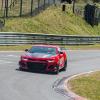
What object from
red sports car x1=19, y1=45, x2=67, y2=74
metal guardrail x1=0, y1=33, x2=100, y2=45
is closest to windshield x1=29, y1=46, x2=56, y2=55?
red sports car x1=19, y1=45, x2=67, y2=74

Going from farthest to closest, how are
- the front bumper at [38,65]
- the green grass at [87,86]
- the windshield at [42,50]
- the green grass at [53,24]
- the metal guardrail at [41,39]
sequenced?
the green grass at [53,24], the metal guardrail at [41,39], the windshield at [42,50], the front bumper at [38,65], the green grass at [87,86]

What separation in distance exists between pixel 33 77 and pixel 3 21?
24665mm

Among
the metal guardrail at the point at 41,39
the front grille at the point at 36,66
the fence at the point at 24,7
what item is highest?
the fence at the point at 24,7

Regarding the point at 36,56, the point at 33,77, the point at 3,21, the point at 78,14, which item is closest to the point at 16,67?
the point at 36,56

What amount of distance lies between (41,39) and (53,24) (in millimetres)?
10363

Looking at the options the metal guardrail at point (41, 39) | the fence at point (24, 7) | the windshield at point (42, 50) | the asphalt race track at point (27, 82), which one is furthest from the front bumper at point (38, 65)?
the fence at point (24, 7)

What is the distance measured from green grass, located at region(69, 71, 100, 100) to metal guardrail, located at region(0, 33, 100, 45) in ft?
54.9

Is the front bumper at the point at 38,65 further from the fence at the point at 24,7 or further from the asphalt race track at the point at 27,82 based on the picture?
the fence at the point at 24,7

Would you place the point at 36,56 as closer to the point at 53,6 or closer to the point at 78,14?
the point at 53,6

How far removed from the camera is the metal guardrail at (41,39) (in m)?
39.0

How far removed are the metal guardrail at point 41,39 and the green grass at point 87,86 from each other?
1672 cm

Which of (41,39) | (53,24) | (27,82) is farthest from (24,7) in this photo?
(27,82)

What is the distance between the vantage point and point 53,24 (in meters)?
52.9

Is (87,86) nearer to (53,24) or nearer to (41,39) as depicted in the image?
→ (41,39)
